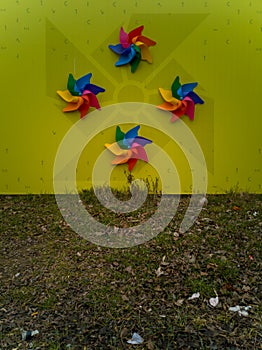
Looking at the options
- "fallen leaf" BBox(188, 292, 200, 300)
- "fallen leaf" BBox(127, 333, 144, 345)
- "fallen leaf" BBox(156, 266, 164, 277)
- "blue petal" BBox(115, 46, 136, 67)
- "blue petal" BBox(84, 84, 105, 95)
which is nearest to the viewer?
"fallen leaf" BBox(127, 333, 144, 345)

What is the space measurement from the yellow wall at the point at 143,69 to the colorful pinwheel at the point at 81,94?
0.07 m

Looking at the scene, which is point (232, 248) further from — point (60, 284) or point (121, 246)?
point (60, 284)

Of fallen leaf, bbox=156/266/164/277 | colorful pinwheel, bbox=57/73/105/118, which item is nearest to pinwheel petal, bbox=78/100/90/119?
colorful pinwheel, bbox=57/73/105/118

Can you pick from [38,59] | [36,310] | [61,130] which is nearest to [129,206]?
[61,130]

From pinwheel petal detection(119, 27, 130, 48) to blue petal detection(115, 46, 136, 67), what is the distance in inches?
2.0

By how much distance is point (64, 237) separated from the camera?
2.82 meters

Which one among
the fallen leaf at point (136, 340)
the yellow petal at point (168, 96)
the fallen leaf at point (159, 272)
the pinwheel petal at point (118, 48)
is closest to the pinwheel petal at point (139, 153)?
the yellow petal at point (168, 96)

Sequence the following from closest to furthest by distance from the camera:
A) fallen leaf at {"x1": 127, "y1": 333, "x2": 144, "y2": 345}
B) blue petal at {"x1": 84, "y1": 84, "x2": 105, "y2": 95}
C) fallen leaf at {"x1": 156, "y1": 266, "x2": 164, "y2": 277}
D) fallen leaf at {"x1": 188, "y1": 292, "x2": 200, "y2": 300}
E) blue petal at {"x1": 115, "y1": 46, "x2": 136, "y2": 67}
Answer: fallen leaf at {"x1": 127, "y1": 333, "x2": 144, "y2": 345}, fallen leaf at {"x1": 188, "y1": 292, "x2": 200, "y2": 300}, fallen leaf at {"x1": 156, "y1": 266, "x2": 164, "y2": 277}, blue petal at {"x1": 115, "y1": 46, "x2": 136, "y2": 67}, blue petal at {"x1": 84, "y1": 84, "x2": 105, "y2": 95}

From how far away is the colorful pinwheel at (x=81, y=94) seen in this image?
3377 millimetres

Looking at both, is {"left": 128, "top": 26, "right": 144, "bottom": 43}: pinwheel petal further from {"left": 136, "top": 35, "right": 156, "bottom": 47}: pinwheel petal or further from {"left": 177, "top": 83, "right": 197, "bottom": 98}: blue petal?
{"left": 177, "top": 83, "right": 197, "bottom": 98}: blue petal

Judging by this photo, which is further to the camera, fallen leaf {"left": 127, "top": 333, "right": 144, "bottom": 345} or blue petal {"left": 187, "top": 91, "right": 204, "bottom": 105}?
blue petal {"left": 187, "top": 91, "right": 204, "bottom": 105}

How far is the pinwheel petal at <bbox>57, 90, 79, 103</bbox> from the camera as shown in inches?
133

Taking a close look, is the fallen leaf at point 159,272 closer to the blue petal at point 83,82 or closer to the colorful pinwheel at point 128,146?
the colorful pinwheel at point 128,146

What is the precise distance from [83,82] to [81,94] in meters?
0.11
